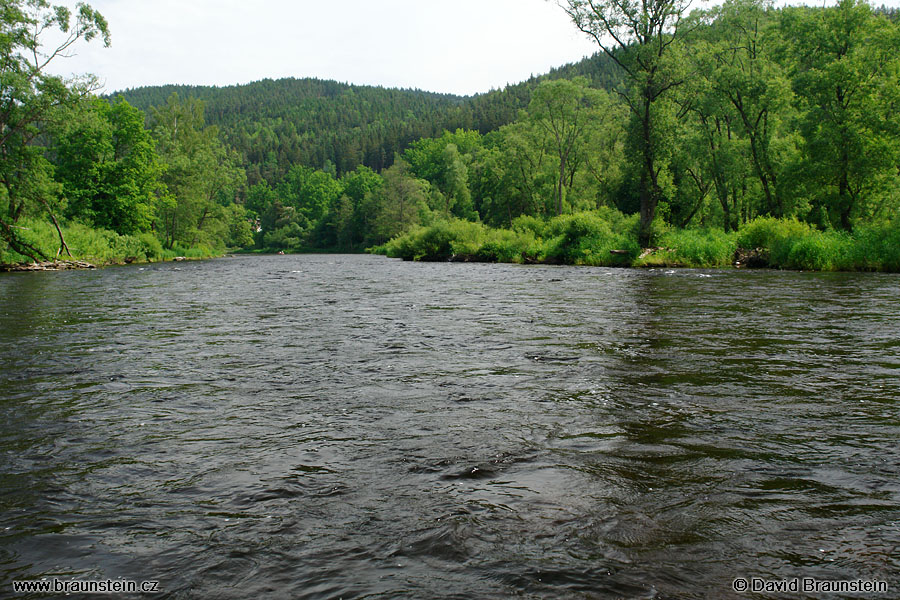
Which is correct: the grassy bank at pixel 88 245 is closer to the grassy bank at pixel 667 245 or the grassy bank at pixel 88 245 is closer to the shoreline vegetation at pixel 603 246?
the shoreline vegetation at pixel 603 246

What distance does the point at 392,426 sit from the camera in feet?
22.3

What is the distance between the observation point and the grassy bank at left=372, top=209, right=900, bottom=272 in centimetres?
2873

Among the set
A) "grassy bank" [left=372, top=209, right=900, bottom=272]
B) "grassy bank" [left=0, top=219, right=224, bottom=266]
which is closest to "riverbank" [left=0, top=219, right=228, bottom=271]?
"grassy bank" [left=0, top=219, right=224, bottom=266]

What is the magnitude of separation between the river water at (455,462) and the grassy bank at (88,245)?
32514 millimetres

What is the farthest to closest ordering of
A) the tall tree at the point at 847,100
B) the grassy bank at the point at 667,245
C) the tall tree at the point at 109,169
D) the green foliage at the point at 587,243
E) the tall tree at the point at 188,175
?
the tall tree at the point at 188,175 → the tall tree at the point at 109,169 → the green foliage at the point at 587,243 → the tall tree at the point at 847,100 → the grassy bank at the point at 667,245

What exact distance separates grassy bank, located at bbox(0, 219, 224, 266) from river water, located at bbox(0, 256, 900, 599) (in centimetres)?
3251

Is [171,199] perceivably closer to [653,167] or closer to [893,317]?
[653,167]

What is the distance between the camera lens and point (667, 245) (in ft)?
129

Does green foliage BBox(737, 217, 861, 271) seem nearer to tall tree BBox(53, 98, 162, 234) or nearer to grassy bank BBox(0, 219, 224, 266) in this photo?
grassy bank BBox(0, 219, 224, 266)

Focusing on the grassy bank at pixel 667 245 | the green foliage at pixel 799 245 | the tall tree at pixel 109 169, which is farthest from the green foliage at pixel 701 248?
the tall tree at pixel 109 169

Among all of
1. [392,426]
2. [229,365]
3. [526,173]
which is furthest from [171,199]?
[392,426]

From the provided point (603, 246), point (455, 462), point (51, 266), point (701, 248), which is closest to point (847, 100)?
point (701, 248)

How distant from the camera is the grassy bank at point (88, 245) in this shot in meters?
39.4

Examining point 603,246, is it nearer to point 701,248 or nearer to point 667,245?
point 667,245
